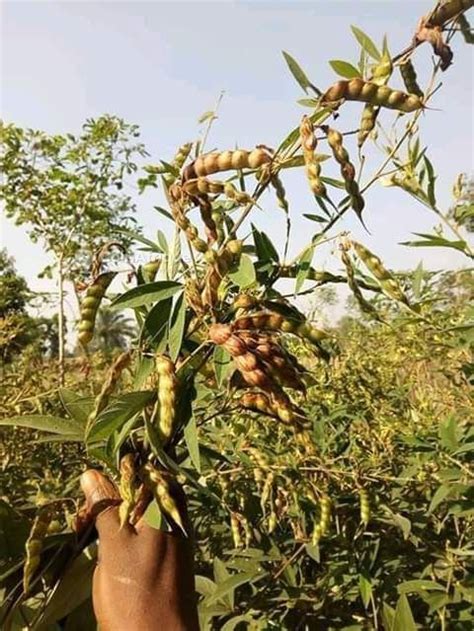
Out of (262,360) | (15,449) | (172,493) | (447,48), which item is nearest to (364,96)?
(447,48)

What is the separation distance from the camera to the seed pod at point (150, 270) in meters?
0.66

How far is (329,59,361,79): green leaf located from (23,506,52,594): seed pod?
44cm

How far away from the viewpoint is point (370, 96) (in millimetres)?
569

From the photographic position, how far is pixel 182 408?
0.57 meters

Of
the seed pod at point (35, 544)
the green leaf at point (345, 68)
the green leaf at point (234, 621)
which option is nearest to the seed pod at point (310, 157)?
the green leaf at point (345, 68)

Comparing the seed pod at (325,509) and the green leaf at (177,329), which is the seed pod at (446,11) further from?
the seed pod at (325,509)

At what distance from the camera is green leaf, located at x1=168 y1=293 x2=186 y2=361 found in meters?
0.57

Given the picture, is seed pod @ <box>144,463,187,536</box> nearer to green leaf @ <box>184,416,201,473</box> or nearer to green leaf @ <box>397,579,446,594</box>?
green leaf @ <box>184,416,201,473</box>

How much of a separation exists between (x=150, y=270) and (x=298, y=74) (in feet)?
0.71

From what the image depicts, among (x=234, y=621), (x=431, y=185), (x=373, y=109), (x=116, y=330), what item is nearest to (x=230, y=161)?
(x=373, y=109)

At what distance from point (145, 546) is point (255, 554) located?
0.96 meters

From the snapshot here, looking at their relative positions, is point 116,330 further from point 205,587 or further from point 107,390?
point 107,390

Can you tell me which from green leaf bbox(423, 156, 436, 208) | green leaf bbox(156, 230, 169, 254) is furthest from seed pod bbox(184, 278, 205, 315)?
green leaf bbox(423, 156, 436, 208)

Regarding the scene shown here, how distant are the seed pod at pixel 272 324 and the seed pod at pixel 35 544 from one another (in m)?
0.21
